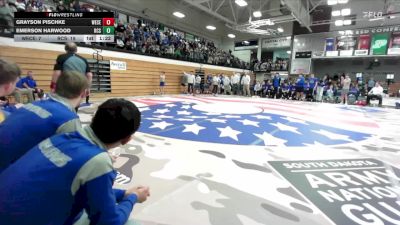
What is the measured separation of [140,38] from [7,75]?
1280 centimetres

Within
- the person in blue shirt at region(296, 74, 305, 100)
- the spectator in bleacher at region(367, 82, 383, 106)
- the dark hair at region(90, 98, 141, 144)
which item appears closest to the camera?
the dark hair at region(90, 98, 141, 144)

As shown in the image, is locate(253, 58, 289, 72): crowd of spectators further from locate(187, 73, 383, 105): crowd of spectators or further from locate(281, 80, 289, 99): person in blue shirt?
locate(281, 80, 289, 99): person in blue shirt

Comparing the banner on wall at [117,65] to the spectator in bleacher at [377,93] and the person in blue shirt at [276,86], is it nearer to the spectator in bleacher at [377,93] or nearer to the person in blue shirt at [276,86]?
the person in blue shirt at [276,86]

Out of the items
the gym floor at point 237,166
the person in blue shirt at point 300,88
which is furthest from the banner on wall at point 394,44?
the gym floor at point 237,166

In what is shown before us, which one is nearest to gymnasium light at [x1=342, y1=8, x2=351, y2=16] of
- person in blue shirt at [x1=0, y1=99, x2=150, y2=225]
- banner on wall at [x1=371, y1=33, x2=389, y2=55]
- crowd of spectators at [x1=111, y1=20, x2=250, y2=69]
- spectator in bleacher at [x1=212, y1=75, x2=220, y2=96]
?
banner on wall at [x1=371, y1=33, x2=389, y2=55]

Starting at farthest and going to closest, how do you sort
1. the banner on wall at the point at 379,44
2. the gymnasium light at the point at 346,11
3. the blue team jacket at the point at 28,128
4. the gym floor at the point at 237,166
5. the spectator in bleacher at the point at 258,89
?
the gymnasium light at the point at 346,11 → the banner on wall at the point at 379,44 → the spectator in bleacher at the point at 258,89 → the gym floor at the point at 237,166 → the blue team jacket at the point at 28,128

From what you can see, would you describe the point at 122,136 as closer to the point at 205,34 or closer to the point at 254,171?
the point at 254,171

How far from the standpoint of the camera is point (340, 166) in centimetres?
299

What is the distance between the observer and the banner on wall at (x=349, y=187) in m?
1.94

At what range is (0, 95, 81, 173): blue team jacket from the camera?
3.69 feet

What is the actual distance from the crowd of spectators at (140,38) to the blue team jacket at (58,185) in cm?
879

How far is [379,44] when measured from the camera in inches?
671
